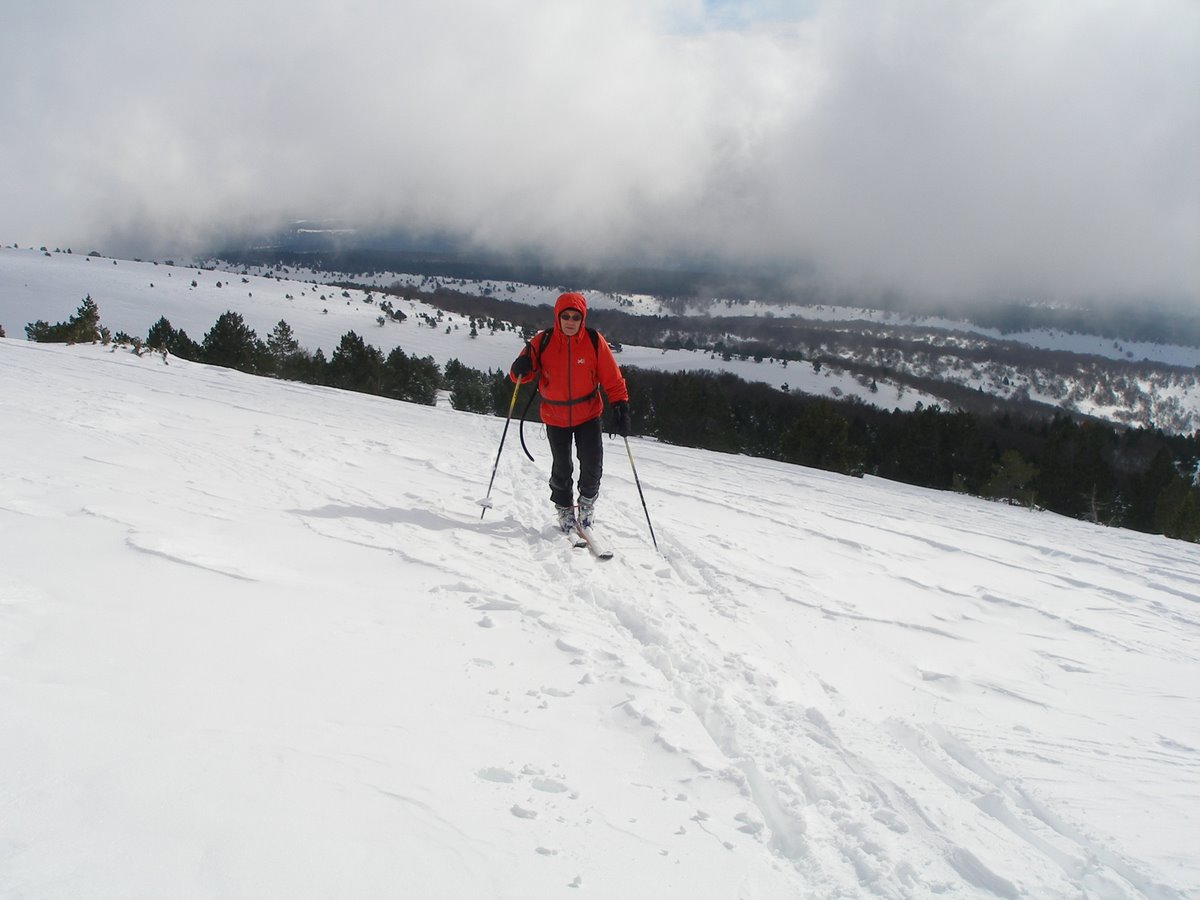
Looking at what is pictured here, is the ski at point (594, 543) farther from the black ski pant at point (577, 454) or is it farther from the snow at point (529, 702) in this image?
the black ski pant at point (577, 454)

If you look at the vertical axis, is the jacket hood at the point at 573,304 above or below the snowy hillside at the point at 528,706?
above

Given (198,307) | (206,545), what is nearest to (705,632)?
(206,545)

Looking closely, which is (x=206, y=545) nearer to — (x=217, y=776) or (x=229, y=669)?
(x=229, y=669)

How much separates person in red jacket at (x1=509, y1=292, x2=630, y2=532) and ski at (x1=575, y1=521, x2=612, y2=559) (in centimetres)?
7

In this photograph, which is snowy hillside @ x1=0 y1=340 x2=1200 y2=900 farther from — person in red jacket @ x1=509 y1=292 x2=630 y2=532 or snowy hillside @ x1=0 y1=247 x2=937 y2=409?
snowy hillside @ x1=0 y1=247 x2=937 y2=409

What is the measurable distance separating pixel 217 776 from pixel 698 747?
1.97m

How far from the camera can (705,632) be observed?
4.23 metres

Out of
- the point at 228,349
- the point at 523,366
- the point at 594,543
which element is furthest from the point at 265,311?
the point at 594,543

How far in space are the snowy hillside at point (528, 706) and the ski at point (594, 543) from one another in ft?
0.52

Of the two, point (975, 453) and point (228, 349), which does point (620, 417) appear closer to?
point (228, 349)

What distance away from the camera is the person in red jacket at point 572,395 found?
5961 millimetres

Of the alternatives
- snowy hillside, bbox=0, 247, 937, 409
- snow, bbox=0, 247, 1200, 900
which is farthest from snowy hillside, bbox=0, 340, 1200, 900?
snowy hillside, bbox=0, 247, 937, 409

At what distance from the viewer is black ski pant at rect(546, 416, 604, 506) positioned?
6117 mm

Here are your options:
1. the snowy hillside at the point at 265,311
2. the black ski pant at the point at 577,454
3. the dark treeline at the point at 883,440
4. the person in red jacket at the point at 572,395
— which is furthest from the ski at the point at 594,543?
the snowy hillside at the point at 265,311
